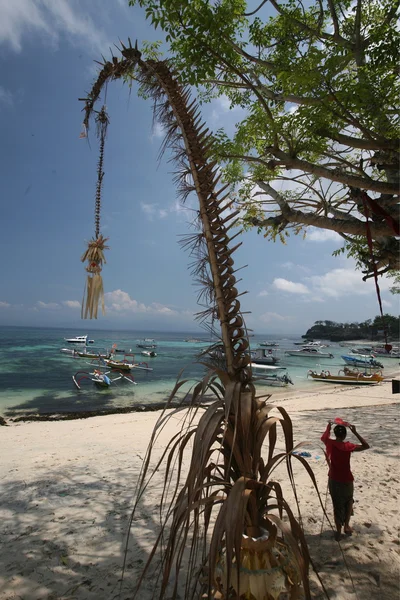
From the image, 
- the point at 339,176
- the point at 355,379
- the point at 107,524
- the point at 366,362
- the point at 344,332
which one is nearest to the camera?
the point at 107,524

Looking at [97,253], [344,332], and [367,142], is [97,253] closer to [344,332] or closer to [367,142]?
[367,142]

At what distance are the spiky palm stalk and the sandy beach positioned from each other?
0.89 meters

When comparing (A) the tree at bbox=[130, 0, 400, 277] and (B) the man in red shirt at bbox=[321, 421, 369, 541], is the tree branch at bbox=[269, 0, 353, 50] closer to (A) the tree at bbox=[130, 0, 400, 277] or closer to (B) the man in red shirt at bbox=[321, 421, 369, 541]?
(A) the tree at bbox=[130, 0, 400, 277]

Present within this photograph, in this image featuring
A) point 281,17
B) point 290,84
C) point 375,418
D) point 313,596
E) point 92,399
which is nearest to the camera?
point 313,596

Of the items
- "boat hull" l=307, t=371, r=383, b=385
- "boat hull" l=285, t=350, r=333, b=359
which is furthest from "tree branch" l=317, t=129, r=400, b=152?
"boat hull" l=285, t=350, r=333, b=359

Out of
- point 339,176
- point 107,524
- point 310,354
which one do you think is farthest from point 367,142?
point 310,354

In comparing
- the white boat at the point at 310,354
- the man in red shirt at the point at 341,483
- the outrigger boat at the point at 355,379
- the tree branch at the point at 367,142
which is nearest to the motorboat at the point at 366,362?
the outrigger boat at the point at 355,379

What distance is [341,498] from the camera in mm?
3207

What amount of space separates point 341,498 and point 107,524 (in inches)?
97.4

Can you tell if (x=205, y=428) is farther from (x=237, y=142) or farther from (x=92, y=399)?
(x=92, y=399)

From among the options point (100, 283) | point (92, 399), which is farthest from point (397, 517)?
point (92, 399)

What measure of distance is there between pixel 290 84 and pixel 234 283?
12.6 feet

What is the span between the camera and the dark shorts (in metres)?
3.18

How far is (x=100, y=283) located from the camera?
2408 mm
